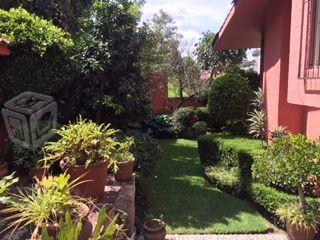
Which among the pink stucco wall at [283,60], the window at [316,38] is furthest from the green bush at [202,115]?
the window at [316,38]

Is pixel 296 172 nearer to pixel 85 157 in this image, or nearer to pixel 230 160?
pixel 85 157

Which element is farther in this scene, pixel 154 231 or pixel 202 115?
pixel 202 115

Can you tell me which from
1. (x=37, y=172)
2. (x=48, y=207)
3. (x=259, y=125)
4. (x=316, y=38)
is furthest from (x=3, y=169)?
(x=259, y=125)

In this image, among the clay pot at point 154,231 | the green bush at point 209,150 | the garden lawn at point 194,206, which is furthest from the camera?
the green bush at point 209,150

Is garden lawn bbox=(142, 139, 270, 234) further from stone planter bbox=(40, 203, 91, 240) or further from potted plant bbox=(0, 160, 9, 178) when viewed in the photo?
stone planter bbox=(40, 203, 91, 240)

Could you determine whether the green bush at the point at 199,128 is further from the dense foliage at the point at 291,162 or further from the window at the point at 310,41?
the window at the point at 310,41

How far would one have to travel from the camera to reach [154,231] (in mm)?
5363

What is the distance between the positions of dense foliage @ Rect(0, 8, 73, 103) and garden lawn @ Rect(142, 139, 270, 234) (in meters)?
3.29

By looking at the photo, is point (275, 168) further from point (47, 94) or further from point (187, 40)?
point (187, 40)

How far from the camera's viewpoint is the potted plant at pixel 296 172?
501 cm

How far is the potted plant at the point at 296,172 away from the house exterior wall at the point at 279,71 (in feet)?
7.19

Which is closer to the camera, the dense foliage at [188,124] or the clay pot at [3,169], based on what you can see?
the clay pot at [3,169]

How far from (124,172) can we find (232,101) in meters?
4.83

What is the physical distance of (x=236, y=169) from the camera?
318 inches
